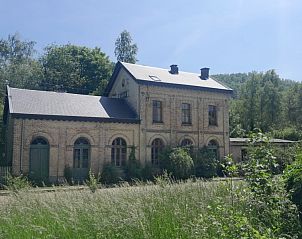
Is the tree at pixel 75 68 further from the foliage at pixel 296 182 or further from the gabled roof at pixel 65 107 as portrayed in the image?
the foliage at pixel 296 182

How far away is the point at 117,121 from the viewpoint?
84.8 feet

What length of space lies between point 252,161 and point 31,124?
19.4 meters

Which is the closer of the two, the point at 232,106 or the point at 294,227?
the point at 294,227

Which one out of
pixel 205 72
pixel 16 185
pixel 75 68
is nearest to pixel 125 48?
pixel 75 68

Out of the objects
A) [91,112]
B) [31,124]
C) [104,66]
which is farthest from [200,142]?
[104,66]

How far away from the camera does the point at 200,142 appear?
3052 centimetres

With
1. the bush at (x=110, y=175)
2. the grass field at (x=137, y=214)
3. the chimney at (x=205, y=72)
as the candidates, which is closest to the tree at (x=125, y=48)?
the chimney at (x=205, y=72)

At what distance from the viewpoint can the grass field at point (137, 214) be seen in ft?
16.3

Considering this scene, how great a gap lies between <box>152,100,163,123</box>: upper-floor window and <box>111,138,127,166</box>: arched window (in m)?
3.71

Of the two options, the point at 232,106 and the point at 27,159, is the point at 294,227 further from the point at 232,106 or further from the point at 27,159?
the point at 232,106

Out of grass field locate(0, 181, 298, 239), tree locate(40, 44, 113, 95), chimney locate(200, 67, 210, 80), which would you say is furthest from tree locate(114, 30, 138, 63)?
Result: grass field locate(0, 181, 298, 239)

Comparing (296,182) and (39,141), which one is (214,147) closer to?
(39,141)

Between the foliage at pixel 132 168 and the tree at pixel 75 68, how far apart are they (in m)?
22.5

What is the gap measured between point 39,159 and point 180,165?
9.90m
